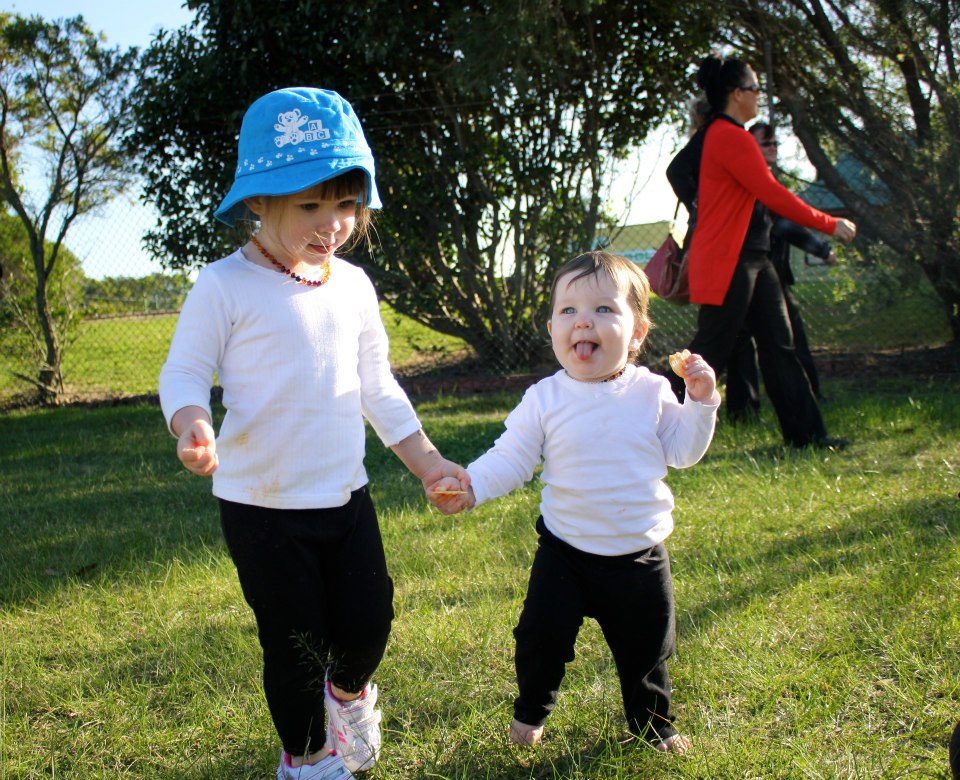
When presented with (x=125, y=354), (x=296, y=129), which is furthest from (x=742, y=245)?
(x=125, y=354)

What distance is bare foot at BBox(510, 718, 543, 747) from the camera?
227 cm

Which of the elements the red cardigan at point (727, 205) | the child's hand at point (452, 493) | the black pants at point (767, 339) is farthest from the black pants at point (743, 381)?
the child's hand at point (452, 493)

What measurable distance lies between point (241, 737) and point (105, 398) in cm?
704

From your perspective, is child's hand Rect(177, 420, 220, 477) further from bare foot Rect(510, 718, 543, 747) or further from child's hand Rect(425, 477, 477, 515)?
bare foot Rect(510, 718, 543, 747)

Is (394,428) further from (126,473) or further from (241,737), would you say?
(126,473)

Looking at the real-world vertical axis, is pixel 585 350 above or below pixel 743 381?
above

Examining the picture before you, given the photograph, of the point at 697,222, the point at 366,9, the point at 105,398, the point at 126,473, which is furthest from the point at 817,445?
the point at 105,398

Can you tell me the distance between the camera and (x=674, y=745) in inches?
88.1

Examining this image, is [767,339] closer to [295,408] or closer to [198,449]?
[295,408]

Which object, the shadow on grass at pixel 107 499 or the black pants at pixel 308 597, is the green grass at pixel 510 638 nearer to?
the shadow on grass at pixel 107 499

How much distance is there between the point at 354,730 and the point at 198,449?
0.87 meters

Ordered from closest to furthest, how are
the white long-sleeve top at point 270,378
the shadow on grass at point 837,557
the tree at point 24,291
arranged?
the white long-sleeve top at point 270,378 → the shadow on grass at point 837,557 → the tree at point 24,291

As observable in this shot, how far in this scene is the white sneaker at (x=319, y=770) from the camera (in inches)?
85.2

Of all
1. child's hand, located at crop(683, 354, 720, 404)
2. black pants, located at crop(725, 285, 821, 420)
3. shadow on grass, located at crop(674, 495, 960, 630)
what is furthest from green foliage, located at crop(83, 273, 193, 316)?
child's hand, located at crop(683, 354, 720, 404)
